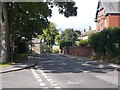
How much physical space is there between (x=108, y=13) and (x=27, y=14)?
21.8 meters

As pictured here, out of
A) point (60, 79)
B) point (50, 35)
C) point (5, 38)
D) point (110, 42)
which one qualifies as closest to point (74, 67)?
point (5, 38)

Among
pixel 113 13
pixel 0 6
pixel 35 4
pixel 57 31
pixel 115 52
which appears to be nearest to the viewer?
pixel 35 4

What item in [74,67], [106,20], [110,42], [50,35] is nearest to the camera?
[74,67]

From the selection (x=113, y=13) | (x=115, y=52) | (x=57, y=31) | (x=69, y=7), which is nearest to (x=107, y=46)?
(x=115, y=52)

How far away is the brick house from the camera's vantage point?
47688mm

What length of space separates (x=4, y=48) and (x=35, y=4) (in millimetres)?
6596

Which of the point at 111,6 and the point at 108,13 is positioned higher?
the point at 111,6

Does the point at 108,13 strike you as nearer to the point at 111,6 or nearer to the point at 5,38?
the point at 111,6

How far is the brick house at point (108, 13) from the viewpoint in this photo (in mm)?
47688

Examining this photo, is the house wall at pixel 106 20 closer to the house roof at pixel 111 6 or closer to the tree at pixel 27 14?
the house roof at pixel 111 6

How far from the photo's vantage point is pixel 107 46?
31875 mm

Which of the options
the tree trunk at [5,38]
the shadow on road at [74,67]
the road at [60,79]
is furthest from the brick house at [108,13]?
the road at [60,79]

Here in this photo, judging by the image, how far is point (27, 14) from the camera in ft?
101

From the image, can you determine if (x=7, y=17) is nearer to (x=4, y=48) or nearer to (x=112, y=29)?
(x=4, y=48)
